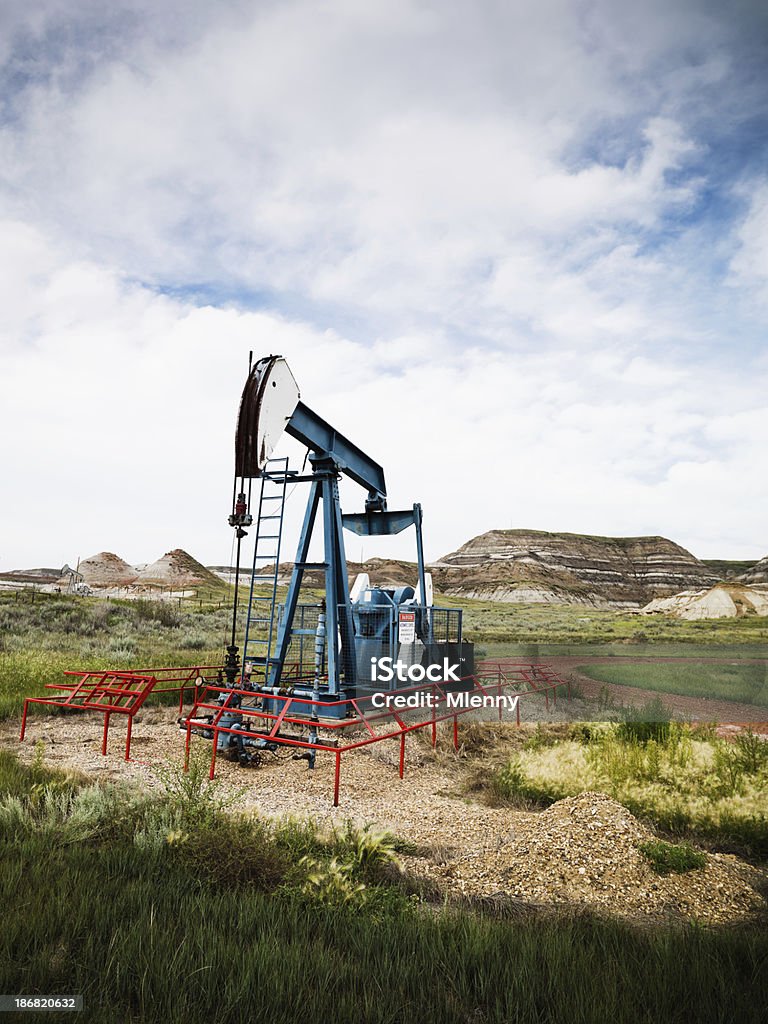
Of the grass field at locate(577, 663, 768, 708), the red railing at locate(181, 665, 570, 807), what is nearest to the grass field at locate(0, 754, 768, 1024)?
the red railing at locate(181, 665, 570, 807)

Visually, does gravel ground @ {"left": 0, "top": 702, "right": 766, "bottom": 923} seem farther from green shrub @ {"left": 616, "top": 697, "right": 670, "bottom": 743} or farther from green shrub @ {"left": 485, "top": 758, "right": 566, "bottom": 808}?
green shrub @ {"left": 616, "top": 697, "right": 670, "bottom": 743}

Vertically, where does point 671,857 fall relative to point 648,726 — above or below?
below

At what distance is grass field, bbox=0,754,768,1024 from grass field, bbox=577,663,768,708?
1457 cm

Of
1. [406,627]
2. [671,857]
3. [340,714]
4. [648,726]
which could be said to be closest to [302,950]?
[671,857]

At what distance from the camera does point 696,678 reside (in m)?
18.3

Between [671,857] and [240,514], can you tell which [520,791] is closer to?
[671,857]

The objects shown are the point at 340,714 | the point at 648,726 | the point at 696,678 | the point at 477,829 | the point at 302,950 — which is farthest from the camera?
the point at 696,678

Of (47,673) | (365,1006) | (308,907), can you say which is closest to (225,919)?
(308,907)

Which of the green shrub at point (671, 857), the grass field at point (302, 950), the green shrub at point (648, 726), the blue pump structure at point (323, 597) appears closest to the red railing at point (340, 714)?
the blue pump structure at point (323, 597)

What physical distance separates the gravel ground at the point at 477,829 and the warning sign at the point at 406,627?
1.79 m

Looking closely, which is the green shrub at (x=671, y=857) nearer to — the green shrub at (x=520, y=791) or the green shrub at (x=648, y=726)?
the green shrub at (x=520, y=791)

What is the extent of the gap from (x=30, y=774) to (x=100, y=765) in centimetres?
176

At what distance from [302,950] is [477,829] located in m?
3.34

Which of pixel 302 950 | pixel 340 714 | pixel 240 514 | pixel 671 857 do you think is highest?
pixel 240 514
